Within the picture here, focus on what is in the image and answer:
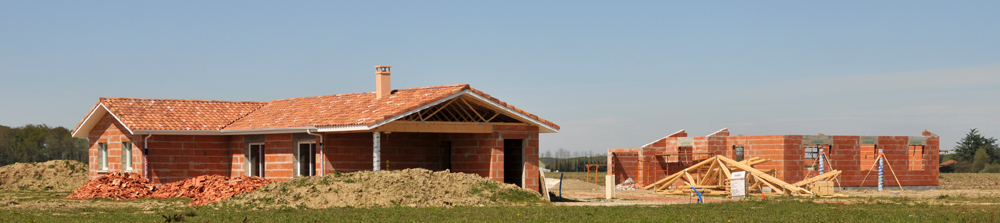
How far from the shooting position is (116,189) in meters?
24.5

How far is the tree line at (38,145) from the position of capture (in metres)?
63.3

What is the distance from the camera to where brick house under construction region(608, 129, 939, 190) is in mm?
34125

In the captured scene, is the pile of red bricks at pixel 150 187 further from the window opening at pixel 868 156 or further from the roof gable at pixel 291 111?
the window opening at pixel 868 156

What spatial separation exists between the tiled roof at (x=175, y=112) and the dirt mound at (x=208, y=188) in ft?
8.60

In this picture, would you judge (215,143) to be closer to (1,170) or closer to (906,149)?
(1,170)

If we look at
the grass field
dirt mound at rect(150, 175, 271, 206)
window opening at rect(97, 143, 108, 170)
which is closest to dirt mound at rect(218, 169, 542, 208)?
the grass field

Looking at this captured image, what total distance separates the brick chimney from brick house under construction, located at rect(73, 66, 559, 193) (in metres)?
0.03

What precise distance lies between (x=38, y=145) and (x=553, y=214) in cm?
5607

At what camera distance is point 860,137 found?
3509cm

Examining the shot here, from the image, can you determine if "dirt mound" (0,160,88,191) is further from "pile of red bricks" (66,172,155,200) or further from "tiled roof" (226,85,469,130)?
"tiled roof" (226,85,469,130)

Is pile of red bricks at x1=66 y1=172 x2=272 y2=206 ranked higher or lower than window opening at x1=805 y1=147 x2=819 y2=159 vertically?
lower

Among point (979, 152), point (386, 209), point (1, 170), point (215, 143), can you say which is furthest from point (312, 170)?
point (979, 152)

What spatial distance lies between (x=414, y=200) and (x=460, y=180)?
72.7 inches

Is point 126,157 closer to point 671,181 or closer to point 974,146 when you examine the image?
point 671,181
